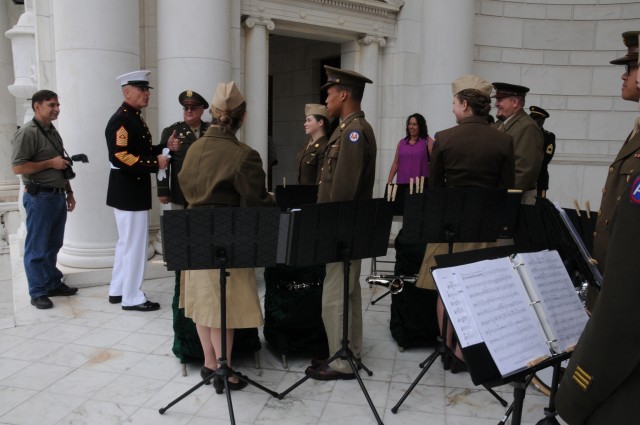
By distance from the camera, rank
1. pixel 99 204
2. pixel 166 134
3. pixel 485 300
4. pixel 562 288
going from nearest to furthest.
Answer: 1. pixel 485 300
2. pixel 562 288
3. pixel 166 134
4. pixel 99 204

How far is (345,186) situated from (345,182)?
27mm

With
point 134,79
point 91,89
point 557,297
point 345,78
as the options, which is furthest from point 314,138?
point 557,297

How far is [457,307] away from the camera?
2.11 meters

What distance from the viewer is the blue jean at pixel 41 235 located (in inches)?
206

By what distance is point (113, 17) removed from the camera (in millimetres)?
5613

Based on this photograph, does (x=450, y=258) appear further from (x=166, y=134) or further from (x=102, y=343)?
(x=166, y=134)

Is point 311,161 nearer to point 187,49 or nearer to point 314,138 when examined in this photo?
point 314,138

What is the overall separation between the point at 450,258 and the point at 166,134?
389cm

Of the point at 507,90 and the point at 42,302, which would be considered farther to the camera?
the point at 42,302

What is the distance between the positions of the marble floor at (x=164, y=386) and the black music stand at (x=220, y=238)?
0.54 m

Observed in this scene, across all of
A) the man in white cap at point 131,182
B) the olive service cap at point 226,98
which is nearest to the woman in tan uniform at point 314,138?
the man in white cap at point 131,182

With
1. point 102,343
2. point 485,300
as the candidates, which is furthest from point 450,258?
point 102,343

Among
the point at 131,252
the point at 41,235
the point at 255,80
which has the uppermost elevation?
the point at 255,80

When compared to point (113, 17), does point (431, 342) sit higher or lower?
lower
